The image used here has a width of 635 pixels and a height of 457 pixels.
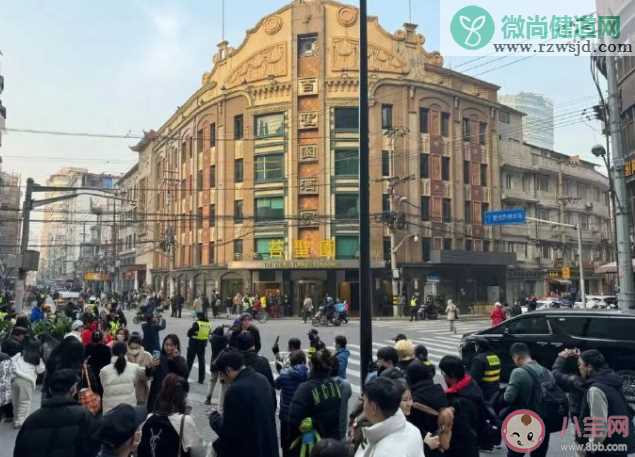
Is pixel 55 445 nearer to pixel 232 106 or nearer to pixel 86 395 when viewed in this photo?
pixel 86 395

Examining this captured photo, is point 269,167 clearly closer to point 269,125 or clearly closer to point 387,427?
point 269,125

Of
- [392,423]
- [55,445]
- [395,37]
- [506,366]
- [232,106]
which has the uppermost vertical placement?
[395,37]

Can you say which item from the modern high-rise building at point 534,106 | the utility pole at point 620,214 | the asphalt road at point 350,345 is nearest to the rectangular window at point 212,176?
the asphalt road at point 350,345

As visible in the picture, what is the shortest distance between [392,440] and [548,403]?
3544 millimetres

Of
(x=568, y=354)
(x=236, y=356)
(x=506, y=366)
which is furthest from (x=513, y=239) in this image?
(x=236, y=356)

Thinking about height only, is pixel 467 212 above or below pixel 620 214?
above

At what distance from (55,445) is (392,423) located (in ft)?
8.47

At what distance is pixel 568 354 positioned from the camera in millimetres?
6305

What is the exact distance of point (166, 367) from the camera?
22.6 feet

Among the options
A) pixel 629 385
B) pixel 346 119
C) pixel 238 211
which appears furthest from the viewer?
pixel 238 211

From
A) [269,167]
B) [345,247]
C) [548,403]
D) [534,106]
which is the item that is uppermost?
[534,106]

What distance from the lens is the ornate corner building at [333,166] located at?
37438 mm

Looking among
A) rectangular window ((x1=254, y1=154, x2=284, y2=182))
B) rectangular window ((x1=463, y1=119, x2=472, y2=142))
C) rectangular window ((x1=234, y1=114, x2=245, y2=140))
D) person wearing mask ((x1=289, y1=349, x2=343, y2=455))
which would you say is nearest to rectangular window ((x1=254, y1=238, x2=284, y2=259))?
rectangular window ((x1=254, y1=154, x2=284, y2=182))

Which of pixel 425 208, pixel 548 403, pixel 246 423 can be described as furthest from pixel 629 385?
pixel 425 208
